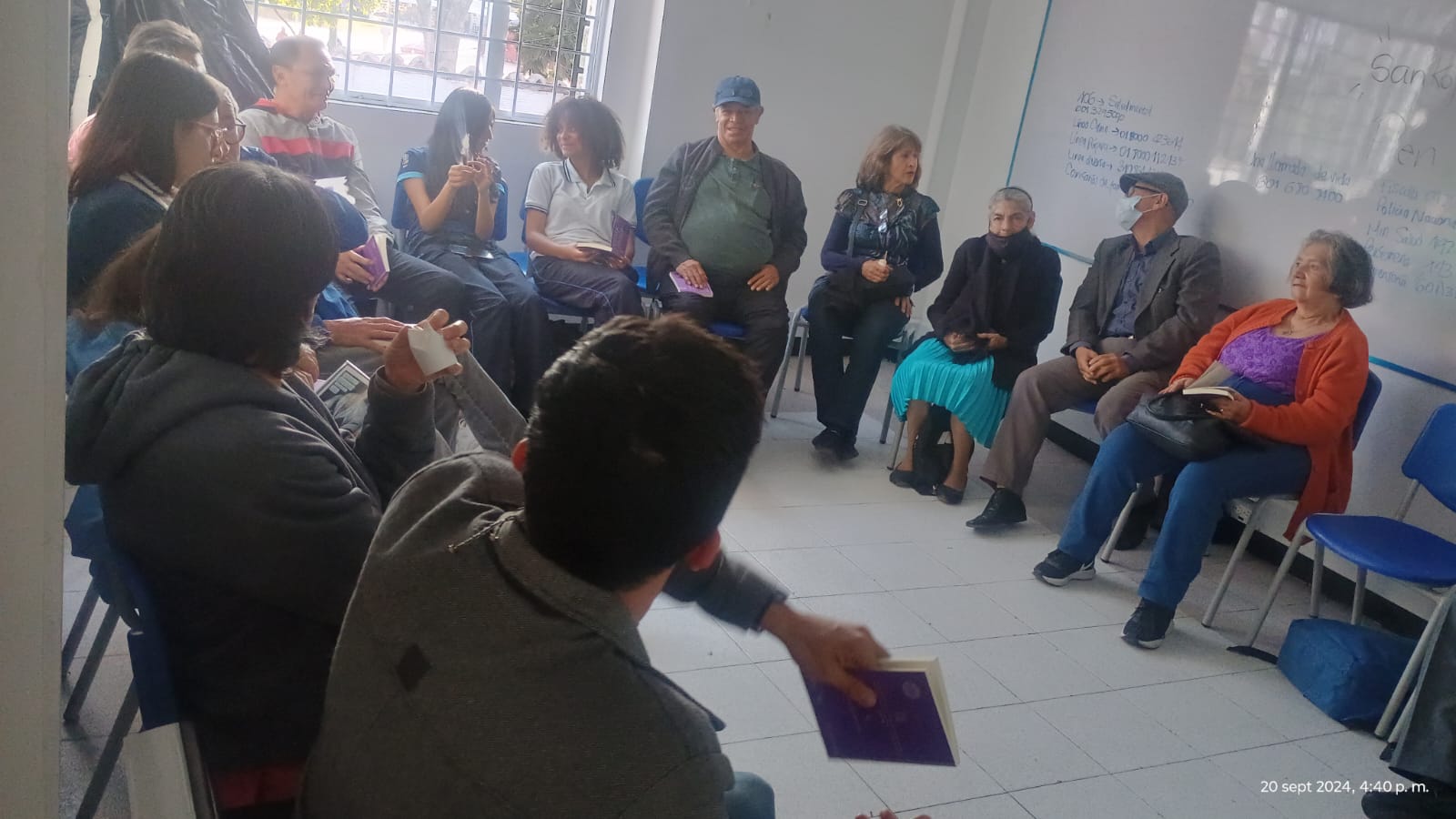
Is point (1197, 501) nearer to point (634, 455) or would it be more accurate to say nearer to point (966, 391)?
point (966, 391)

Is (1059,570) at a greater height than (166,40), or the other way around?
(166,40)

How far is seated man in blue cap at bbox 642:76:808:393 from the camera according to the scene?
433cm

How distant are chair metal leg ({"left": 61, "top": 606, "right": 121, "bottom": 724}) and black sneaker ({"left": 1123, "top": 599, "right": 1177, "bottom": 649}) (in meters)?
2.62

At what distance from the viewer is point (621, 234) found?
4535 mm

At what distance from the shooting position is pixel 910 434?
4.24 meters

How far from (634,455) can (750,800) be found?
21.9 inches

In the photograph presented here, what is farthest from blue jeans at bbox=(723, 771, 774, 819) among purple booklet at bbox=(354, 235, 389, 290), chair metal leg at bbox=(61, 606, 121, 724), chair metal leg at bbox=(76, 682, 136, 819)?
purple booklet at bbox=(354, 235, 389, 290)

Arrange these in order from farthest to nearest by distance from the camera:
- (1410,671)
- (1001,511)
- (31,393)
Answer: (1001,511) → (1410,671) → (31,393)

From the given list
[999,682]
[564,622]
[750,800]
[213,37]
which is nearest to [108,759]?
[750,800]

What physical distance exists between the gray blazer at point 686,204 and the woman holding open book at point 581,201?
0.47 ft

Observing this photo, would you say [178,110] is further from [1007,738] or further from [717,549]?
[1007,738]

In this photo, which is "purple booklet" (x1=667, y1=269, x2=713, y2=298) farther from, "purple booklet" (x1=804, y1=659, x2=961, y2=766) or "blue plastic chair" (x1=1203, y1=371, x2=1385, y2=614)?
"purple booklet" (x1=804, y1=659, x2=961, y2=766)

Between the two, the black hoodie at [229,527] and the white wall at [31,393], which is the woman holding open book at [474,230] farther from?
the white wall at [31,393]

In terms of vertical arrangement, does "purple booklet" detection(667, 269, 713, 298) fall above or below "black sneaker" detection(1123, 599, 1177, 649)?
above
